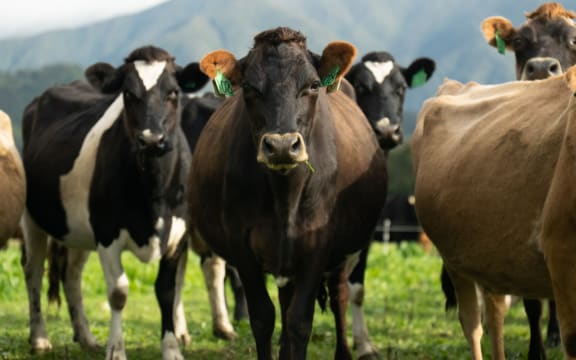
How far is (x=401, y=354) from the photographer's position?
8648 mm

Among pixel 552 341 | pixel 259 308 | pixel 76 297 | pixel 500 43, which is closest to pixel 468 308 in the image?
pixel 259 308

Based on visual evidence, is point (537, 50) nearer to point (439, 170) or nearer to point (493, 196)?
point (439, 170)

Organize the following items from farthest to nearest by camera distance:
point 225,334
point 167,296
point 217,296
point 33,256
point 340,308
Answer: point 217,296 → point 225,334 → point 33,256 → point 167,296 → point 340,308

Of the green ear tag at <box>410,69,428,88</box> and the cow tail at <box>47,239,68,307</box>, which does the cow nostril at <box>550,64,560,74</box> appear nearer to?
the green ear tag at <box>410,69,428,88</box>

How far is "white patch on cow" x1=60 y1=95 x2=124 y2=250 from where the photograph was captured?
28.1 ft

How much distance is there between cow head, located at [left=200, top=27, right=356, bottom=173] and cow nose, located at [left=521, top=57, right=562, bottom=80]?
2.13 m

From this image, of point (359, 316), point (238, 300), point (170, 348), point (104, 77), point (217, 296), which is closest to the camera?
point (170, 348)

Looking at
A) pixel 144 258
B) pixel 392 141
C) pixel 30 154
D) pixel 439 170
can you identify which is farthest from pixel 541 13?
pixel 30 154

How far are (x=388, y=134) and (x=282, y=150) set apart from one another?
392 cm

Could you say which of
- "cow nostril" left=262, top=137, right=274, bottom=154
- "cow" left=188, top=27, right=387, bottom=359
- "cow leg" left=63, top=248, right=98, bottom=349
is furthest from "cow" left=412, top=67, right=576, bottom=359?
"cow leg" left=63, top=248, right=98, bottom=349

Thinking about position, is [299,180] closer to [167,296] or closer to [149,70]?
[149,70]

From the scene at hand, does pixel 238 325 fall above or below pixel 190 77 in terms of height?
below

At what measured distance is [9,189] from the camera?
773 centimetres

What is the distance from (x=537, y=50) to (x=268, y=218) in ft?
10.7
